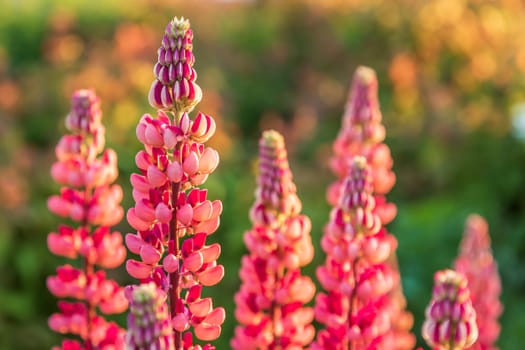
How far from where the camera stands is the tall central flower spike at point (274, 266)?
6.08ft

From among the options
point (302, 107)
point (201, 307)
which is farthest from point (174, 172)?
point (302, 107)

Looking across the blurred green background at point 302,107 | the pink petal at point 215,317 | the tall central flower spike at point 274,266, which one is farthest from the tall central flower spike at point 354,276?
the blurred green background at point 302,107

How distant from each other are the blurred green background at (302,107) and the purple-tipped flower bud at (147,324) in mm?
3603

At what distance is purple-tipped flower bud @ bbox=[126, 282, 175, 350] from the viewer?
1192 millimetres

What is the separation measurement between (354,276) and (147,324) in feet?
2.48

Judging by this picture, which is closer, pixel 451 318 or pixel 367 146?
pixel 451 318

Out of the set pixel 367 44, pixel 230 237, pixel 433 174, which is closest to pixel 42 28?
pixel 367 44

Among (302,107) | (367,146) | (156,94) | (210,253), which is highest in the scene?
(302,107)

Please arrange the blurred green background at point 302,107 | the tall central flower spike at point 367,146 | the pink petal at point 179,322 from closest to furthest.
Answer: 1. the pink petal at point 179,322
2. the tall central flower spike at point 367,146
3. the blurred green background at point 302,107

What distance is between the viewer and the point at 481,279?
2.70 metres

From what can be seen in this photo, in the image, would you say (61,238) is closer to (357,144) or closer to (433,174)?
(357,144)

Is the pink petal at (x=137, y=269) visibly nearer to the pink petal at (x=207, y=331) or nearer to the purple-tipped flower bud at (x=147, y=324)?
the pink petal at (x=207, y=331)

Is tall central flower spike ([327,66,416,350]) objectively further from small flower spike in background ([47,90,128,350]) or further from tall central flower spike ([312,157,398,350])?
small flower spike in background ([47,90,128,350])

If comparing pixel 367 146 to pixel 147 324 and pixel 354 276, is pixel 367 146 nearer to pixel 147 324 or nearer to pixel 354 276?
pixel 354 276
